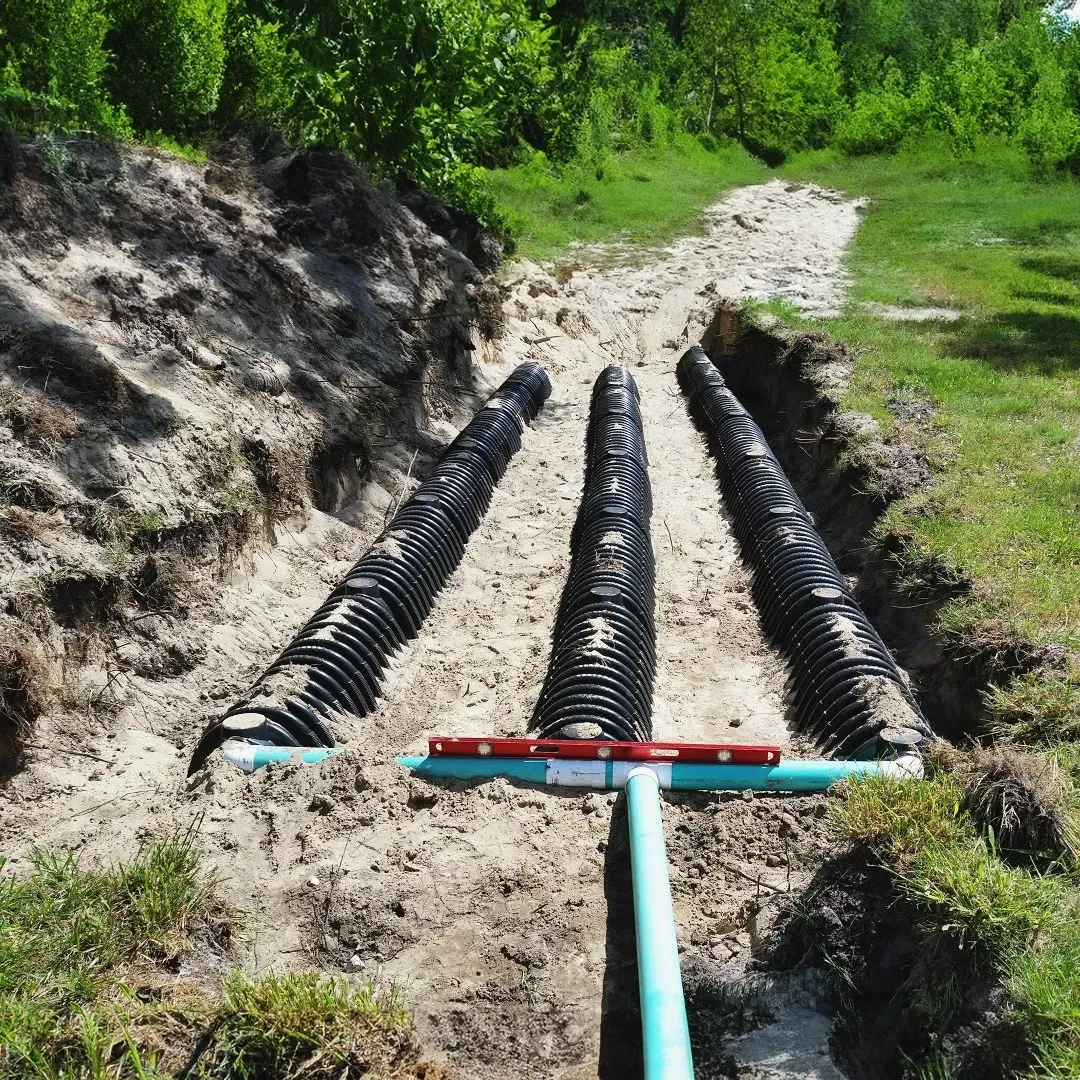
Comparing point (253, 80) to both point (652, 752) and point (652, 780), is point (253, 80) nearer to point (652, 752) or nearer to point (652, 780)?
point (652, 752)

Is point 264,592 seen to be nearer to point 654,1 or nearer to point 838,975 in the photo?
point 838,975

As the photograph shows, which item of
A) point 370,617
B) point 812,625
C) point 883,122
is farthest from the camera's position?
point 883,122

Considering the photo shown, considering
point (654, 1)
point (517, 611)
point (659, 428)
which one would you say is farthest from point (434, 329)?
point (654, 1)

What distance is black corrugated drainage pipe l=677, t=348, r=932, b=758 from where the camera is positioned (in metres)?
4.41

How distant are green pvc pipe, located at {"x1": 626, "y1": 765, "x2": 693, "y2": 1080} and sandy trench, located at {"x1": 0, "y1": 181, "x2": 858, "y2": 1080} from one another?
0.23 meters

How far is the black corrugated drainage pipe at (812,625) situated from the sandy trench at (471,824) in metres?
0.24

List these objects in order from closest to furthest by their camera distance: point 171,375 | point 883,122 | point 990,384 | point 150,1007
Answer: point 150,1007 < point 171,375 < point 990,384 < point 883,122

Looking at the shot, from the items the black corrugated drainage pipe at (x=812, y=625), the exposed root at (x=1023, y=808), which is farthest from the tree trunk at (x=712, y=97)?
the exposed root at (x=1023, y=808)

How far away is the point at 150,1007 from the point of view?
264 cm

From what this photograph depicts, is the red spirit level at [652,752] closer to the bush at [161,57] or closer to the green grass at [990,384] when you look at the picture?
the green grass at [990,384]

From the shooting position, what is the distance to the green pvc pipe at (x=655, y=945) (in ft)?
7.88

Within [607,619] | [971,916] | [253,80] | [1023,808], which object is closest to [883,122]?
[253,80]

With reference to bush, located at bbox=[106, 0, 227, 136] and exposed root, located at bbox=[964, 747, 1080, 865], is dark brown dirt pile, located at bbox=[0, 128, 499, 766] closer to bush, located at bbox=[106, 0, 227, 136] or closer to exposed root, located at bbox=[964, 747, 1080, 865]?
bush, located at bbox=[106, 0, 227, 136]

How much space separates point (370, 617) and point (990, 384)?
6.55 m
